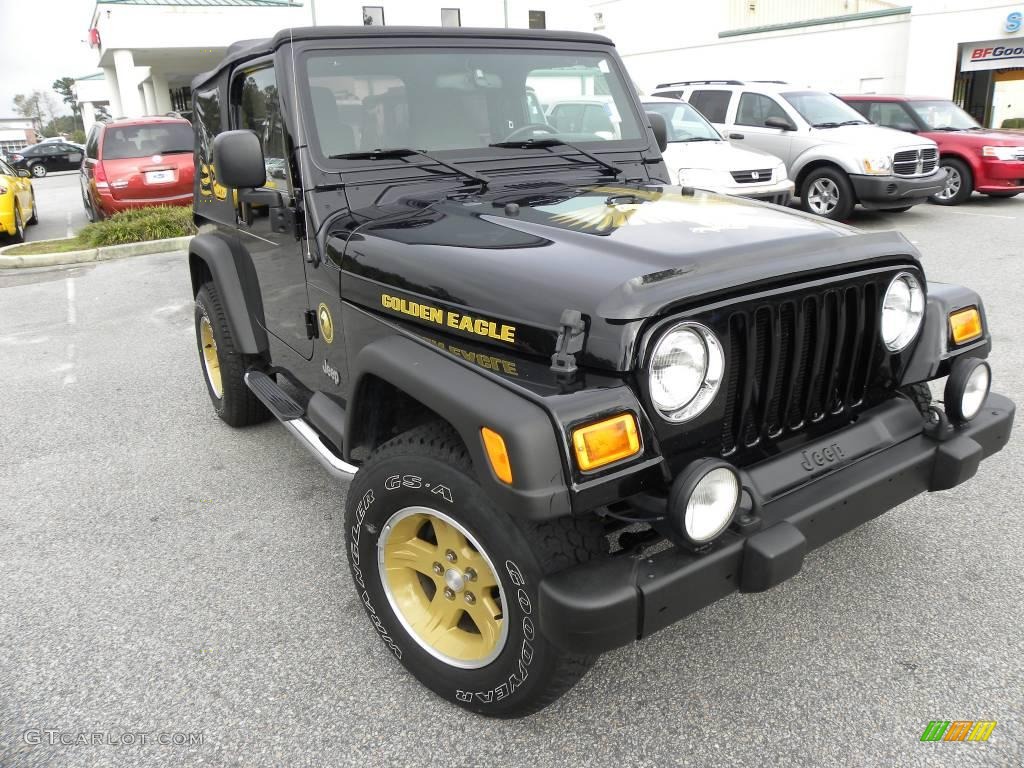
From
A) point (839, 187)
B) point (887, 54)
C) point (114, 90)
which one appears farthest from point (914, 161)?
point (114, 90)

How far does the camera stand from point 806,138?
10391 mm

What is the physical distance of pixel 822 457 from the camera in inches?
89.2

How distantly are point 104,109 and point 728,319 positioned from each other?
197ft

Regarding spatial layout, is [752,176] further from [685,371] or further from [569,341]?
[569,341]

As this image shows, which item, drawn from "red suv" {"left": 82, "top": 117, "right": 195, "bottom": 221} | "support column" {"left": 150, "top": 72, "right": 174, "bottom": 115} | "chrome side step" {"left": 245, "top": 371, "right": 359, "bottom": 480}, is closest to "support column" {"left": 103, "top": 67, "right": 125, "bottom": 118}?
"support column" {"left": 150, "top": 72, "right": 174, "bottom": 115}

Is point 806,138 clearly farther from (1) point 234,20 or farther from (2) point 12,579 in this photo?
(1) point 234,20

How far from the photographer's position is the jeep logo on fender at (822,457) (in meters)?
2.23

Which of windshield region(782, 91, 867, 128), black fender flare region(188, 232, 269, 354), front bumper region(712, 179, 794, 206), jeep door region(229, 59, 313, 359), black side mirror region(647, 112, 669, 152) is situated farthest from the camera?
windshield region(782, 91, 867, 128)

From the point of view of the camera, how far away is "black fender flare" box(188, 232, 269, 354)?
12.5 ft

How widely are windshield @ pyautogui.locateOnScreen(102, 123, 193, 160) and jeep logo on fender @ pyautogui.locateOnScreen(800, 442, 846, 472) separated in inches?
455

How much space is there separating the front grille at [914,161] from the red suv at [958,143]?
1.33m

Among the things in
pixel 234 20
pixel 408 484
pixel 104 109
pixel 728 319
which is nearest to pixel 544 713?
pixel 408 484

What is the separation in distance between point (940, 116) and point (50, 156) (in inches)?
1335

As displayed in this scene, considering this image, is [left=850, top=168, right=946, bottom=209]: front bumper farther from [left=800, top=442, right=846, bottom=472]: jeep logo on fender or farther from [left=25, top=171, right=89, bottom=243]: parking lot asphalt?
[left=25, top=171, right=89, bottom=243]: parking lot asphalt
